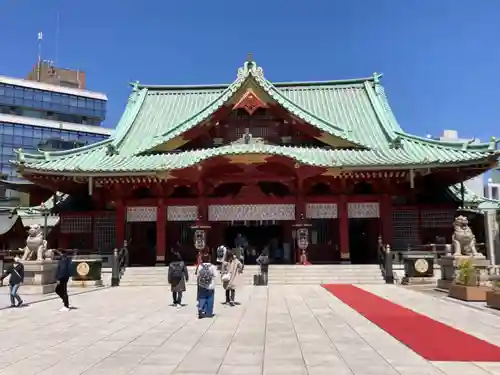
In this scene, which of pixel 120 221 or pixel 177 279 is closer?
pixel 177 279

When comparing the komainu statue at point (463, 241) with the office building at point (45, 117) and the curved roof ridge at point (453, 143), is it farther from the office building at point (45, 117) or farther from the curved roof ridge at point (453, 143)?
the office building at point (45, 117)

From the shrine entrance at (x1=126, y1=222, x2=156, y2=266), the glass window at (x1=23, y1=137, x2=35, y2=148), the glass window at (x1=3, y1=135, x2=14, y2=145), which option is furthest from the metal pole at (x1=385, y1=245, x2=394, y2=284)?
the glass window at (x1=3, y1=135, x2=14, y2=145)

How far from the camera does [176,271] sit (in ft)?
49.6

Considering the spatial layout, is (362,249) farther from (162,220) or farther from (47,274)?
(47,274)

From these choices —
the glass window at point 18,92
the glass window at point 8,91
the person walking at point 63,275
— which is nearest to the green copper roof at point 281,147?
the person walking at point 63,275

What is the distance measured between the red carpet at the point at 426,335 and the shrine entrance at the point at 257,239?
14252 millimetres

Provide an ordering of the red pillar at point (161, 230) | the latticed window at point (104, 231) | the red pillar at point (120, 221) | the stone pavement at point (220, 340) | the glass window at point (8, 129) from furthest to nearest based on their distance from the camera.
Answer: the glass window at point (8, 129) < the latticed window at point (104, 231) < the red pillar at point (120, 221) < the red pillar at point (161, 230) < the stone pavement at point (220, 340)

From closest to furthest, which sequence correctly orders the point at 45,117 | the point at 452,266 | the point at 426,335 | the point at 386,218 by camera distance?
the point at 426,335, the point at 452,266, the point at 386,218, the point at 45,117

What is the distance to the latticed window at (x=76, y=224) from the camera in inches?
1116

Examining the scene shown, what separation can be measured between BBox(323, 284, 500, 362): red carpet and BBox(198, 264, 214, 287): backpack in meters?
4.06

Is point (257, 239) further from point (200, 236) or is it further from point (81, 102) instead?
point (81, 102)

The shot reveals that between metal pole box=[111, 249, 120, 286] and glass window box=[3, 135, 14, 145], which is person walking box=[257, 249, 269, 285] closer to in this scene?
metal pole box=[111, 249, 120, 286]

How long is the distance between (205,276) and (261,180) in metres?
14.5

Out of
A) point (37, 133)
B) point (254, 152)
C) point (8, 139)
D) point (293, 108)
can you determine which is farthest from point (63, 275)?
point (37, 133)
